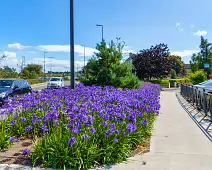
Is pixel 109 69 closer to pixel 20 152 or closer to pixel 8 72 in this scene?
pixel 20 152

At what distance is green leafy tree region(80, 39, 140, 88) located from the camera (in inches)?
454

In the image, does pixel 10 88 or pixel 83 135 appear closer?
pixel 83 135

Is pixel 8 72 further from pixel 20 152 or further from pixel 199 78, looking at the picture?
pixel 20 152

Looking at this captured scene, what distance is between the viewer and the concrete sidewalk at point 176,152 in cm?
381

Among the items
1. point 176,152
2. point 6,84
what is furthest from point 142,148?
point 6,84

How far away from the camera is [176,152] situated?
449 centimetres

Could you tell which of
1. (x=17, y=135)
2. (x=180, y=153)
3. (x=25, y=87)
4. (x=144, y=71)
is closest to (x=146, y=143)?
(x=180, y=153)

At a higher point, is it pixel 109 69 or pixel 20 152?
pixel 109 69

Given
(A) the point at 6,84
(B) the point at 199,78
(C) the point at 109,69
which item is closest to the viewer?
(C) the point at 109,69

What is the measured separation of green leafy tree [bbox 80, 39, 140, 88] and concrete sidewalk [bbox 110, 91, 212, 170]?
518 cm

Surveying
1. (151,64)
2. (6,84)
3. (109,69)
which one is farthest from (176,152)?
(151,64)

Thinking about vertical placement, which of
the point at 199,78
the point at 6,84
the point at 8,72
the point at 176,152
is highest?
the point at 8,72

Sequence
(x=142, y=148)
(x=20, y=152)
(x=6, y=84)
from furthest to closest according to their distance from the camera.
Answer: (x=6, y=84), (x=142, y=148), (x=20, y=152)

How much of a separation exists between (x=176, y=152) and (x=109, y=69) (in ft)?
24.4
